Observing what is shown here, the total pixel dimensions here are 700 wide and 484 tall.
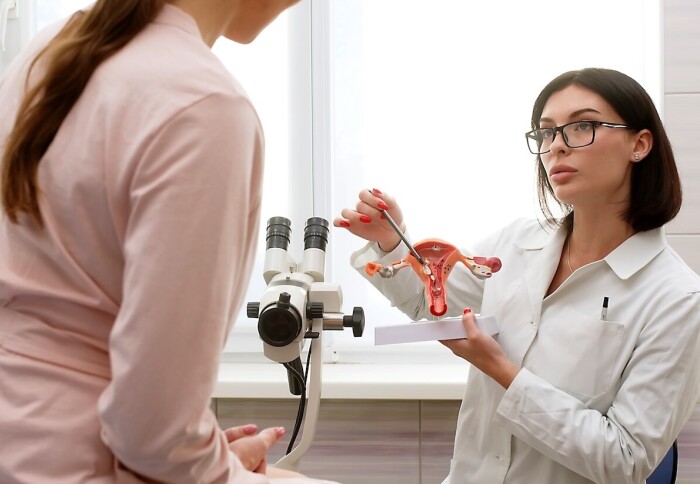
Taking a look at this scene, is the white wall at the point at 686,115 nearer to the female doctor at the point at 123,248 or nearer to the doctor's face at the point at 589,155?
the doctor's face at the point at 589,155

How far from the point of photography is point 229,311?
2.43 feet

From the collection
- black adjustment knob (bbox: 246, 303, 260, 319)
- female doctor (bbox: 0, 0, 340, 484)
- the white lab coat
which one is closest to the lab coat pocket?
the white lab coat

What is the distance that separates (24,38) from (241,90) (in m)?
2.31

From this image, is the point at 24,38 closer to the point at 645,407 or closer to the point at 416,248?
the point at 416,248

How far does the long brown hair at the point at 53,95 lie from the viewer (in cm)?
72

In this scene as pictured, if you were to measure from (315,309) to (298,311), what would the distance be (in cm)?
7

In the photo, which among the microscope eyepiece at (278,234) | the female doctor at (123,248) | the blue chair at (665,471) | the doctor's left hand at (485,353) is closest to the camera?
the female doctor at (123,248)

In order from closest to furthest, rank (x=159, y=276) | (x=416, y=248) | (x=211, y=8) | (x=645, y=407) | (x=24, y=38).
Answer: (x=159, y=276), (x=211, y=8), (x=645, y=407), (x=416, y=248), (x=24, y=38)

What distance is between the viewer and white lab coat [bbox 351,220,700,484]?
1550 millimetres

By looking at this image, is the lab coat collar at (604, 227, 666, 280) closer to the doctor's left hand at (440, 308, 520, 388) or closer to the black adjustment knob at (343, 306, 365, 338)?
the doctor's left hand at (440, 308, 520, 388)

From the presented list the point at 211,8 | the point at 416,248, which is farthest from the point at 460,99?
the point at 211,8

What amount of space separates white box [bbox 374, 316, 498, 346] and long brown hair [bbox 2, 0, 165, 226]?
0.95 meters

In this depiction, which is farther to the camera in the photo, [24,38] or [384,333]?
[24,38]

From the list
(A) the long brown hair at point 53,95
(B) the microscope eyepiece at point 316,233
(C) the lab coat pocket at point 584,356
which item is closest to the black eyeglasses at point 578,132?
(C) the lab coat pocket at point 584,356
